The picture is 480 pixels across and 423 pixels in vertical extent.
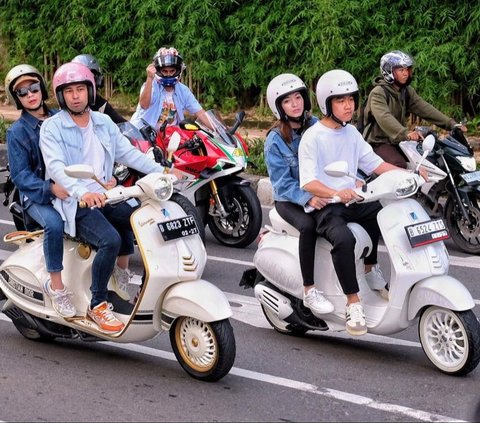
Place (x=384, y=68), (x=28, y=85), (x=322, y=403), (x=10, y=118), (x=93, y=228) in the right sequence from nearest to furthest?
(x=322, y=403) → (x=93, y=228) → (x=28, y=85) → (x=384, y=68) → (x=10, y=118)

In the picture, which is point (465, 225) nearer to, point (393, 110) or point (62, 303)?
point (393, 110)

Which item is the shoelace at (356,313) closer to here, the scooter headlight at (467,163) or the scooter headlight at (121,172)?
the scooter headlight at (467,163)

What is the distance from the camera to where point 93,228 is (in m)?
6.93

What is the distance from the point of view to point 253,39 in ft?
51.5

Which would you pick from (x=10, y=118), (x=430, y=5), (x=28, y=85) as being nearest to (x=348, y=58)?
(x=430, y=5)

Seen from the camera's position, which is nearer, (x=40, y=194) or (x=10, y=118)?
(x=40, y=194)

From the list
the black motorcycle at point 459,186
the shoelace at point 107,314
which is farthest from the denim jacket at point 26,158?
the black motorcycle at point 459,186

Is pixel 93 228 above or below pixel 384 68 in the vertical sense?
below

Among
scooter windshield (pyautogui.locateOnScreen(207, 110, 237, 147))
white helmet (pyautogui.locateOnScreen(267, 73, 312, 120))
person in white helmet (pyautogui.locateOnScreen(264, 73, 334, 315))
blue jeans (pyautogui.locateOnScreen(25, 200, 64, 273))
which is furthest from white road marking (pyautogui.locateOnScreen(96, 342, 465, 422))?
scooter windshield (pyautogui.locateOnScreen(207, 110, 237, 147))

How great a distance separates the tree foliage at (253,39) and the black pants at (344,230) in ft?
23.5

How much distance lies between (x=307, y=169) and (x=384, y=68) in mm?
3535

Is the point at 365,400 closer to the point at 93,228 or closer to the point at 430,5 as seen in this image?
the point at 93,228

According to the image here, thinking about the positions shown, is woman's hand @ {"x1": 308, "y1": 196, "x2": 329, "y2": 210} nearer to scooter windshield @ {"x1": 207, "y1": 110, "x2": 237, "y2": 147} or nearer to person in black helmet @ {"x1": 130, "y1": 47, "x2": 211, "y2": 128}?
scooter windshield @ {"x1": 207, "y1": 110, "x2": 237, "y2": 147}

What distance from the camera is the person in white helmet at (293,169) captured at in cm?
719
